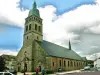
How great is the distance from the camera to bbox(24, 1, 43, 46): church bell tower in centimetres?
5870

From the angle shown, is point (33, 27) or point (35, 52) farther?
point (33, 27)

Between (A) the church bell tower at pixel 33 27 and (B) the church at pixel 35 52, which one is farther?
(A) the church bell tower at pixel 33 27

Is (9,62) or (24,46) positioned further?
(9,62)

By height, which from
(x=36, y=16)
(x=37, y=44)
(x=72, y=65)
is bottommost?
(x=72, y=65)

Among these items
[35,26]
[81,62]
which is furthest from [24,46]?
[81,62]

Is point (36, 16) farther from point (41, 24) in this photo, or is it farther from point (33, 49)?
point (33, 49)

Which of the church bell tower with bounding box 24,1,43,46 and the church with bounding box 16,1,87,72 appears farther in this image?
the church bell tower with bounding box 24,1,43,46

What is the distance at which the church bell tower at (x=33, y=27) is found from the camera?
5870 cm

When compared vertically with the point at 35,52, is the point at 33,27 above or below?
above

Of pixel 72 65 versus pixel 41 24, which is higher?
pixel 41 24

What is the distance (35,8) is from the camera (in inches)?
2534

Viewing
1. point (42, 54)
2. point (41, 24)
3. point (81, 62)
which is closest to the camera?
point (42, 54)

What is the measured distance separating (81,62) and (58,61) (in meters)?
24.9

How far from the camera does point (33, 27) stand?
59.3 meters
